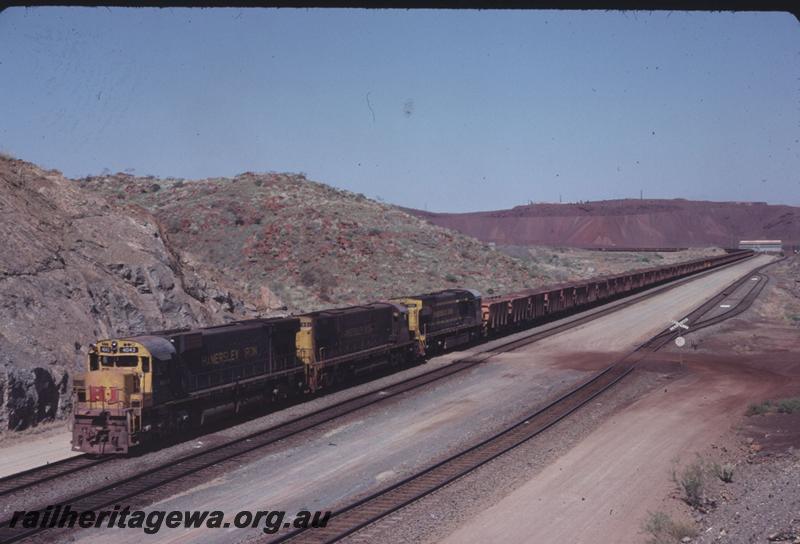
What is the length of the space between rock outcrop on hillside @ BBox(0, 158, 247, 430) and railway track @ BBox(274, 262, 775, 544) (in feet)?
44.1

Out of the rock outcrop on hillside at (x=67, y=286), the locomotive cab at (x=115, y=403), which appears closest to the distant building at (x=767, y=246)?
the rock outcrop on hillside at (x=67, y=286)

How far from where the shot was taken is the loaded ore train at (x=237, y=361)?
19.4 metres

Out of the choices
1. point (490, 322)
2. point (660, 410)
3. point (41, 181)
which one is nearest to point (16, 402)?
point (41, 181)

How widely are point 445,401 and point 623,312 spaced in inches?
1353

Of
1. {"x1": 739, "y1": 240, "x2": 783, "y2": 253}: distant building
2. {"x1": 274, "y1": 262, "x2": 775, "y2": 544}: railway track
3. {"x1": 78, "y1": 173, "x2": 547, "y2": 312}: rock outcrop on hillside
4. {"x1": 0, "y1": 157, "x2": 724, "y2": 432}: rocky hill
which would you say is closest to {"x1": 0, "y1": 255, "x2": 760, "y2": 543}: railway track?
{"x1": 274, "y1": 262, "x2": 775, "y2": 544}: railway track

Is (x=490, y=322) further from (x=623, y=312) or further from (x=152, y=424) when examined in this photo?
(x=152, y=424)

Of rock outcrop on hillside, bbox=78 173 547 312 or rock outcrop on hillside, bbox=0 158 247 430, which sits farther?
rock outcrop on hillside, bbox=78 173 547 312

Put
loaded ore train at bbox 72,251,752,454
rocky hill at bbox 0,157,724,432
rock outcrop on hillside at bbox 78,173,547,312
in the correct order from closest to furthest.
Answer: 1. loaded ore train at bbox 72,251,752,454
2. rocky hill at bbox 0,157,724,432
3. rock outcrop on hillside at bbox 78,173,547,312

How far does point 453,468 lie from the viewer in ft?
60.1

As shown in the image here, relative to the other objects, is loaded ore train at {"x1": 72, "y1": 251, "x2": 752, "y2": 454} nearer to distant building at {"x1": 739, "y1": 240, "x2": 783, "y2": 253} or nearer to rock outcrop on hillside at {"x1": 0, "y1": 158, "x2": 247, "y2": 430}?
rock outcrop on hillside at {"x1": 0, "y1": 158, "x2": 247, "y2": 430}

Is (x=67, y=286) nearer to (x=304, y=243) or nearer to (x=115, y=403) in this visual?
(x=115, y=403)

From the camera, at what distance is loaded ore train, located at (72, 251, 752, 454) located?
1942 cm

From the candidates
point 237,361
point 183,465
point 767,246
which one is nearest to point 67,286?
point 237,361

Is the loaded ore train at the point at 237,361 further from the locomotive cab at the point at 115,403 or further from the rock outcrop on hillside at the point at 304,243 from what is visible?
the rock outcrop on hillside at the point at 304,243
